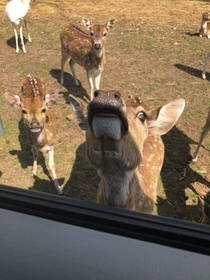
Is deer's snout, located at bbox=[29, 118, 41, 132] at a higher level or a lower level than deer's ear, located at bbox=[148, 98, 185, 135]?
lower

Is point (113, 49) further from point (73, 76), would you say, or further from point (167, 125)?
point (167, 125)

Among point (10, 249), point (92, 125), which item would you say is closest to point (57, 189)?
point (92, 125)

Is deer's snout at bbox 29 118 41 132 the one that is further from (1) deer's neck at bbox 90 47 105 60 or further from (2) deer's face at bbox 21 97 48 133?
(1) deer's neck at bbox 90 47 105 60

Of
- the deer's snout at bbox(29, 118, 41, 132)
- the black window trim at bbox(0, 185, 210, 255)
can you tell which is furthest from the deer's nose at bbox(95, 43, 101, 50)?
the black window trim at bbox(0, 185, 210, 255)

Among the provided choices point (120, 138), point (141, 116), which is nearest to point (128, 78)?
point (141, 116)

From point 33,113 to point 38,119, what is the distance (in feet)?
0.31

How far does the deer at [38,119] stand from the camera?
4121 millimetres

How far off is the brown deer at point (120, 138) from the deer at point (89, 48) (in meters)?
3.41

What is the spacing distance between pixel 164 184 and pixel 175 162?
1.69ft

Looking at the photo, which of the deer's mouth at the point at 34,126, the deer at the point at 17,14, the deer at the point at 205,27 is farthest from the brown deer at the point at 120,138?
the deer at the point at 205,27

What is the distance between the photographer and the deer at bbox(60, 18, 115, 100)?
5887 mm

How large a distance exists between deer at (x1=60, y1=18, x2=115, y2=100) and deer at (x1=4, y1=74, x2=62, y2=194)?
160 centimetres

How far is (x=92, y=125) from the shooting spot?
183cm

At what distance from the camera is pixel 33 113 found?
412cm
